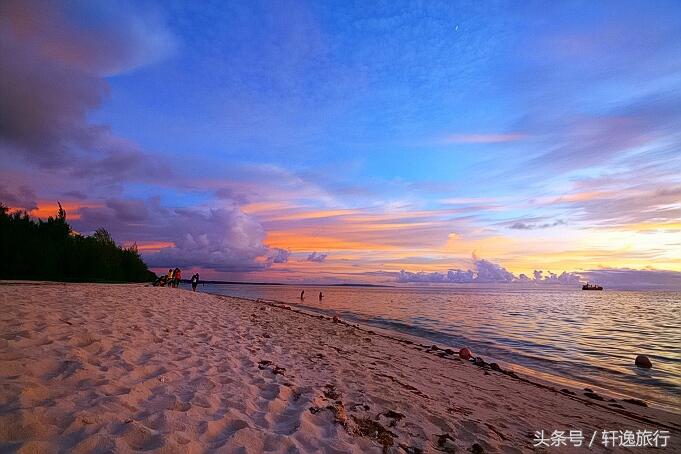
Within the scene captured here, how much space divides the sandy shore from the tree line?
35201 millimetres

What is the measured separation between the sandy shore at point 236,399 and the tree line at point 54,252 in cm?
3520

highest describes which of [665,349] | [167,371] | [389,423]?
[167,371]

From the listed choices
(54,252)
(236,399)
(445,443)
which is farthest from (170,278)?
(445,443)

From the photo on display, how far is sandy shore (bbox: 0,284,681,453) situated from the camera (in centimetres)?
363

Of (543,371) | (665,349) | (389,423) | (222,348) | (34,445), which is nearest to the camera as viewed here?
(34,445)

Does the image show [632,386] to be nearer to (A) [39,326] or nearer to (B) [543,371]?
(B) [543,371]

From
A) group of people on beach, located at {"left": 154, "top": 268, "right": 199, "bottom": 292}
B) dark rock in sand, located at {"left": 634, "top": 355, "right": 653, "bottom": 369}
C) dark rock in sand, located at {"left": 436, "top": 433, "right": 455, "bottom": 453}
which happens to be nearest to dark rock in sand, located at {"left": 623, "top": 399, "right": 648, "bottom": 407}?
dark rock in sand, located at {"left": 634, "top": 355, "right": 653, "bottom": 369}

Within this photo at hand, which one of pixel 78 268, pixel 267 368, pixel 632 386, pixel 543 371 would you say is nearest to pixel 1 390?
pixel 267 368

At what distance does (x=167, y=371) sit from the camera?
5.59 metres

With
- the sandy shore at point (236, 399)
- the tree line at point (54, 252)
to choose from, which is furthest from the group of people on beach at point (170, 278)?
the sandy shore at point (236, 399)

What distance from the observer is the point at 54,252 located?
3981cm

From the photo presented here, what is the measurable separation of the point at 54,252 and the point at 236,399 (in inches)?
1833

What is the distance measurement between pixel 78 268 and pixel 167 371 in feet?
157

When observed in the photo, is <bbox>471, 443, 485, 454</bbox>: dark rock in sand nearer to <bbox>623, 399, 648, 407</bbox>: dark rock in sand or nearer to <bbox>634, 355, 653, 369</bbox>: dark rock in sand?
<bbox>623, 399, 648, 407</bbox>: dark rock in sand
